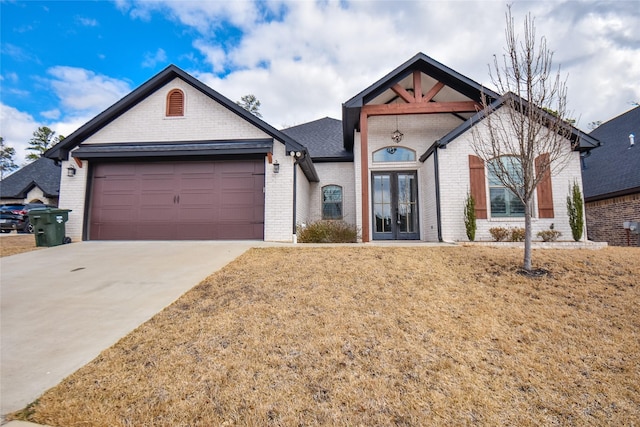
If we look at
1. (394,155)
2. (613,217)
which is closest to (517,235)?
(394,155)

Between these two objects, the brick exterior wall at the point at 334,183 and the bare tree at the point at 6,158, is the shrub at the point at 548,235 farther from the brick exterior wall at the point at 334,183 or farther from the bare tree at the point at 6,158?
the bare tree at the point at 6,158

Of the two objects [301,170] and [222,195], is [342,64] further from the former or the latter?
[222,195]

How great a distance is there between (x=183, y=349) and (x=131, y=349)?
57 cm

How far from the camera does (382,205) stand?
10672 mm

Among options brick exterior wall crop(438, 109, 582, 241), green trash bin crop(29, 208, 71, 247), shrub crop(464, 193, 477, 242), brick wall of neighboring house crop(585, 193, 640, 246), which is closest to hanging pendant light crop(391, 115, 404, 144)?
brick exterior wall crop(438, 109, 582, 241)

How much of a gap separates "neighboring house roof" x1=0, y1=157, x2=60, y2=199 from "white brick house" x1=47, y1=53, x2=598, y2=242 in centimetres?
1415

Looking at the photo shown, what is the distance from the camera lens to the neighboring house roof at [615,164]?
11.0 metres

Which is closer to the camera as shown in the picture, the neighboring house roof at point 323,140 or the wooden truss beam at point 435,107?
the wooden truss beam at point 435,107

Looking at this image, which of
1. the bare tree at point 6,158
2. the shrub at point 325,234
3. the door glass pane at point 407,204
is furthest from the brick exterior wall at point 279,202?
the bare tree at point 6,158

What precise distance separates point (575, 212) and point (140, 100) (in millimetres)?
13639

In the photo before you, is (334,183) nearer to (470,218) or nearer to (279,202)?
(279,202)

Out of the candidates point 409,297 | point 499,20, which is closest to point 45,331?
Answer: point 409,297

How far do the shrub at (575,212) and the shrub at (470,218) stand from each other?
2.59 metres

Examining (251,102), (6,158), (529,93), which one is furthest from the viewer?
(6,158)
